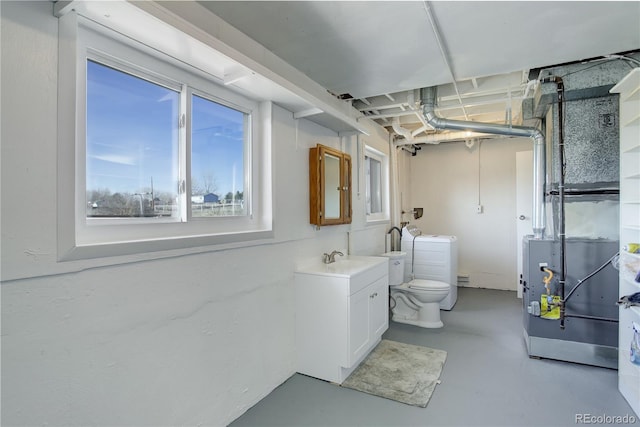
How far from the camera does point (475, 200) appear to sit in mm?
5191

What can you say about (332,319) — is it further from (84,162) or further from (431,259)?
(431,259)

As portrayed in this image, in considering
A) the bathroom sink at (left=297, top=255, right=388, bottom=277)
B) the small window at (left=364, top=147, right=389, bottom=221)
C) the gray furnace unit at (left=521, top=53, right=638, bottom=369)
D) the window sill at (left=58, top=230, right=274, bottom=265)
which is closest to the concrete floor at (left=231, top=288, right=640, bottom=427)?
the gray furnace unit at (left=521, top=53, right=638, bottom=369)

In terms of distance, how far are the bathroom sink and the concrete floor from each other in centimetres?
80

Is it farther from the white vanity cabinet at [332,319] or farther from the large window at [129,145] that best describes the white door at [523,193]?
the large window at [129,145]

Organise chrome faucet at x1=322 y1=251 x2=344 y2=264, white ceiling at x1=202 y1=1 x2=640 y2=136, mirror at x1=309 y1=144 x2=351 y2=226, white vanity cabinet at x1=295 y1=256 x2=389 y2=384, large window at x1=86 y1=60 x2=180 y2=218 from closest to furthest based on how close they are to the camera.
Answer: large window at x1=86 y1=60 x2=180 y2=218
white ceiling at x1=202 y1=1 x2=640 y2=136
white vanity cabinet at x1=295 y1=256 x2=389 y2=384
mirror at x1=309 y1=144 x2=351 y2=226
chrome faucet at x1=322 y1=251 x2=344 y2=264

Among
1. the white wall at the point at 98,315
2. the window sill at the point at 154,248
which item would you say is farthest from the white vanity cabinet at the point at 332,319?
the window sill at the point at 154,248

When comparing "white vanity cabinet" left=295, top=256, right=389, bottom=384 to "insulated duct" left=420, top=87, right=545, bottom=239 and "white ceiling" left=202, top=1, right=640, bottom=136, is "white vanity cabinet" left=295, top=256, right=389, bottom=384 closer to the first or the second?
"white ceiling" left=202, top=1, right=640, bottom=136

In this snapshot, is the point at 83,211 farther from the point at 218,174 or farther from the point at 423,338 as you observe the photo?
the point at 423,338

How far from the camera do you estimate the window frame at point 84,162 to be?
1.22 metres

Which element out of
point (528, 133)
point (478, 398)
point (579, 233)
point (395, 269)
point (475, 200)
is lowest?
point (478, 398)

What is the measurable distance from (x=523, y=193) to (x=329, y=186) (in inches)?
130

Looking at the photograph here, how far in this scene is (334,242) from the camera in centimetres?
315

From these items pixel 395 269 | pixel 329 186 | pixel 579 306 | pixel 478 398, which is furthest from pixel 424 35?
pixel 395 269

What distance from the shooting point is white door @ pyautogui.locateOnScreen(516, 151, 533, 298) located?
4590 mm
